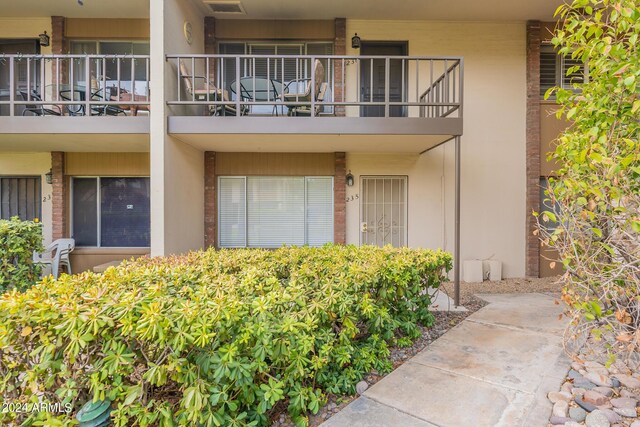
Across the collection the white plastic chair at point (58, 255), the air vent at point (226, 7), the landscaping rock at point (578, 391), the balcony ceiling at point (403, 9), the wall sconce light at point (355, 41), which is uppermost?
the balcony ceiling at point (403, 9)

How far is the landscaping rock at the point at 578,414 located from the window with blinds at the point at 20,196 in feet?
34.5

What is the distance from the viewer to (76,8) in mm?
7633

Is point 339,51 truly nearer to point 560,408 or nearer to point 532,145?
point 532,145

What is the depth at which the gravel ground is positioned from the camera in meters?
2.83

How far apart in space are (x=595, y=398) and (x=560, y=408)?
0.35 metres

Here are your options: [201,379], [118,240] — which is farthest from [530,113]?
[118,240]

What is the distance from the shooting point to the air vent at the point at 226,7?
286 inches

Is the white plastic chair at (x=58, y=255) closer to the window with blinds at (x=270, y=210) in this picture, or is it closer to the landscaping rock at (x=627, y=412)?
the window with blinds at (x=270, y=210)

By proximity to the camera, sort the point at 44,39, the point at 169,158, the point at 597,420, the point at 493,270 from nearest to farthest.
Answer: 1. the point at 597,420
2. the point at 169,158
3. the point at 44,39
4. the point at 493,270

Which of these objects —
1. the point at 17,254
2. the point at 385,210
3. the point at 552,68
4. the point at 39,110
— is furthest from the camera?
the point at 552,68

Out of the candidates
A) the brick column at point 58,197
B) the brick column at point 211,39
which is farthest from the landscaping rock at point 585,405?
the brick column at point 58,197

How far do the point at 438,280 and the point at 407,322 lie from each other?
37.0 inches

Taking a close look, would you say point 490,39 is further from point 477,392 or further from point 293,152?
point 477,392

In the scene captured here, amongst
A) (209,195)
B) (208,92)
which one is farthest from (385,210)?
(208,92)
